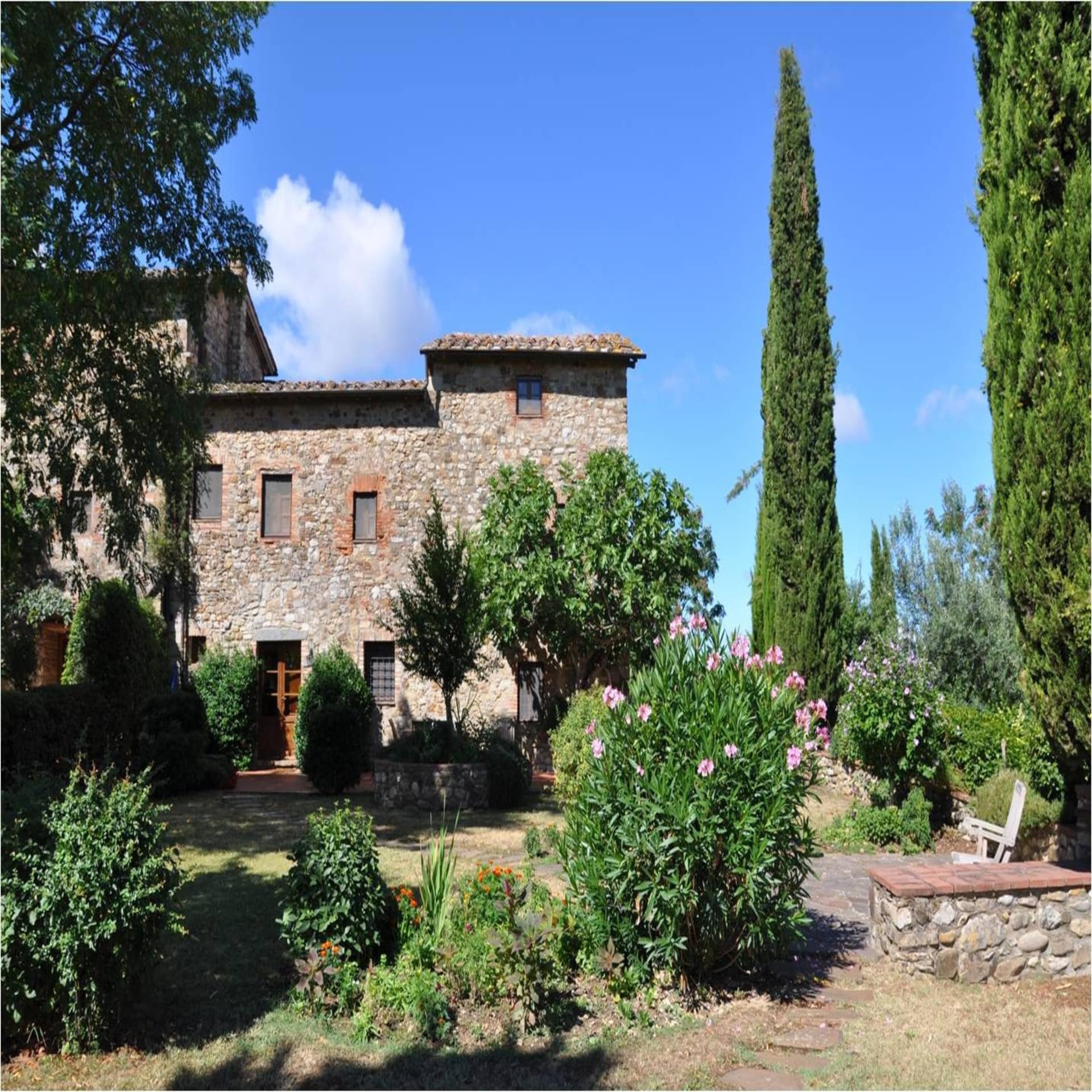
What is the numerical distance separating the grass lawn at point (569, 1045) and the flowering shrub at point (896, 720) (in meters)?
4.16

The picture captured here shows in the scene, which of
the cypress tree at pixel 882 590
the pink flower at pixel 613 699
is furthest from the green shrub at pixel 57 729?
the cypress tree at pixel 882 590

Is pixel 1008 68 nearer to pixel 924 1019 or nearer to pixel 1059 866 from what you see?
pixel 1059 866

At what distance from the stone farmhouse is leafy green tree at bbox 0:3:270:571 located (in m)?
5.99

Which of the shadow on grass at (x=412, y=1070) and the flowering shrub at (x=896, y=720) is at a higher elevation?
the flowering shrub at (x=896, y=720)

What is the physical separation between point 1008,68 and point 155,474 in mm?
8109

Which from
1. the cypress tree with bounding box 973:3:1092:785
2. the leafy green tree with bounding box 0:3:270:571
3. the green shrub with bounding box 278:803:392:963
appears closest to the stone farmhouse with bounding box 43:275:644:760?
the leafy green tree with bounding box 0:3:270:571

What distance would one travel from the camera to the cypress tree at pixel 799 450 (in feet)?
44.4

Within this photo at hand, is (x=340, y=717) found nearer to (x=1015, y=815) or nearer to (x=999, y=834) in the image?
(x=999, y=834)

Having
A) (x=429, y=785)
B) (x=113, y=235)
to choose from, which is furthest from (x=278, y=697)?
(x=113, y=235)

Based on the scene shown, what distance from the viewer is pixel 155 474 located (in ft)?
30.0

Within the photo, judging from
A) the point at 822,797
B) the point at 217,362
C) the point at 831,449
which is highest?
the point at 217,362

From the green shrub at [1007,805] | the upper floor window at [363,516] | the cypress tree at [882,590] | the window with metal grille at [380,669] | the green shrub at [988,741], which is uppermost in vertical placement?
the upper floor window at [363,516]

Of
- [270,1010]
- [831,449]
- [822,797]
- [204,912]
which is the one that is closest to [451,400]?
[831,449]

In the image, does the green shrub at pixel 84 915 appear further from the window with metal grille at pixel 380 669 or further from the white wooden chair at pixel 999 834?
the window with metal grille at pixel 380 669
